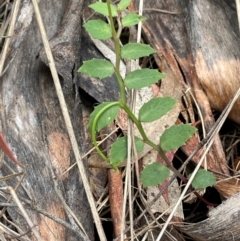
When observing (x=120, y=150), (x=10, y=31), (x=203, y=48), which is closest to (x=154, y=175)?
(x=120, y=150)

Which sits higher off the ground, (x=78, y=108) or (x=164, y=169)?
(x=78, y=108)

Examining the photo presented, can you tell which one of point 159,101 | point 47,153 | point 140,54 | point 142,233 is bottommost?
point 142,233

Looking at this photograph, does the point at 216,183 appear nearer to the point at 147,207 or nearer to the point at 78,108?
the point at 147,207

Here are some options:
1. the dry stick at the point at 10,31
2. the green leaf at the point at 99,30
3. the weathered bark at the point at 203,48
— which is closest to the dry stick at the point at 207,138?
the weathered bark at the point at 203,48

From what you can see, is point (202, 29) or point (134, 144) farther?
point (202, 29)

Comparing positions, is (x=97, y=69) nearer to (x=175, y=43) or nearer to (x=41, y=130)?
(x=41, y=130)

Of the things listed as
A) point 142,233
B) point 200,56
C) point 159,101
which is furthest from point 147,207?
point 200,56
